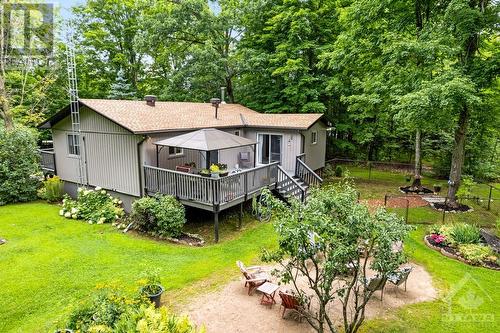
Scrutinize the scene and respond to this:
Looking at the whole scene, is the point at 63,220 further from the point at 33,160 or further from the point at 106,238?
the point at 33,160

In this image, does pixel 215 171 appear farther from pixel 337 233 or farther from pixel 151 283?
pixel 337 233

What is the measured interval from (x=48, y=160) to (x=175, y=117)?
745 centimetres

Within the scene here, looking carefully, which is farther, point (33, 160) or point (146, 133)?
point (33, 160)

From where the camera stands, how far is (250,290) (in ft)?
23.5

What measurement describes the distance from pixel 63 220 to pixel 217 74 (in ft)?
46.6

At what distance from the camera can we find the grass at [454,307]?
6.00 metres

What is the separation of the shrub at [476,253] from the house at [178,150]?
581cm

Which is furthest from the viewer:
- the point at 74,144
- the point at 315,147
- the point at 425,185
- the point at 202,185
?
the point at 425,185

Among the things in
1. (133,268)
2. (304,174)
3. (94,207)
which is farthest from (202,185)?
(304,174)

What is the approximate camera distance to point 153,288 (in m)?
6.38

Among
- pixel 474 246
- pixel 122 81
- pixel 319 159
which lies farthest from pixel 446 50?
pixel 122 81

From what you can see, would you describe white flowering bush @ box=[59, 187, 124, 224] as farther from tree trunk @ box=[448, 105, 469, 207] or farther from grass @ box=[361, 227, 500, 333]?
tree trunk @ box=[448, 105, 469, 207]

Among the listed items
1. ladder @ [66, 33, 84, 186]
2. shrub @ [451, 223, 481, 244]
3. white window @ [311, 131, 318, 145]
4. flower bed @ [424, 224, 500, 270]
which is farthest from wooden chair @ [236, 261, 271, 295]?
white window @ [311, 131, 318, 145]

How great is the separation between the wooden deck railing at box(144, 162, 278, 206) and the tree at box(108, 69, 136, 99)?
16278 millimetres
